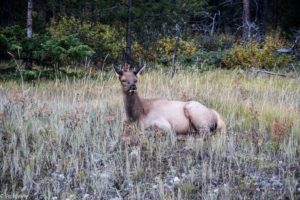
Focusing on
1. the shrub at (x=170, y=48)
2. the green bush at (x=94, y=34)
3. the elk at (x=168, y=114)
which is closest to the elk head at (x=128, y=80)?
the elk at (x=168, y=114)

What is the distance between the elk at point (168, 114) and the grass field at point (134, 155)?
0.94ft

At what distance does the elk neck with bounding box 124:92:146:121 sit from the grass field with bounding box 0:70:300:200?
213 mm

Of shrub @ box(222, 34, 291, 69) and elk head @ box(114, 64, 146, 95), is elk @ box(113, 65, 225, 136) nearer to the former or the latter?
elk head @ box(114, 64, 146, 95)

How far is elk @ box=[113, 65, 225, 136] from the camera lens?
28.4 feet

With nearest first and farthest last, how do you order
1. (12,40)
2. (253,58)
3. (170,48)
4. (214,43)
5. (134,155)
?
(134,155)
(12,40)
(253,58)
(170,48)
(214,43)

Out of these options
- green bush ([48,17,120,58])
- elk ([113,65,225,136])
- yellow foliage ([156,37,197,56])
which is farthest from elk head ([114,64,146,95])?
yellow foliage ([156,37,197,56])

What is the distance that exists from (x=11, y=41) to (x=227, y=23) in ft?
72.1

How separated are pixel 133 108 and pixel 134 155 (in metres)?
1.56

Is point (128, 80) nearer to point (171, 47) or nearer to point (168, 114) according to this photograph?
point (168, 114)

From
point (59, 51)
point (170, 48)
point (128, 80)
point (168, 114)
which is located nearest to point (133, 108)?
point (128, 80)

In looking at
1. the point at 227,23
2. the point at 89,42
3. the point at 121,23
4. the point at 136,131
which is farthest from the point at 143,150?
the point at 227,23

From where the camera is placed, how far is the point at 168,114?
8789 millimetres

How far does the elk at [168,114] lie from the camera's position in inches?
340

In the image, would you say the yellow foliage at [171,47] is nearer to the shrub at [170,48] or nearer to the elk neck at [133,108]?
the shrub at [170,48]
